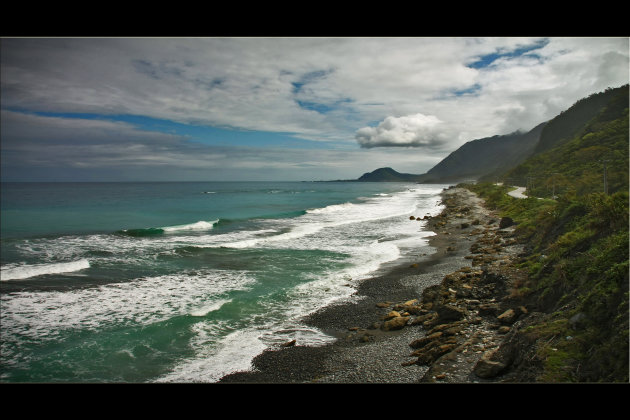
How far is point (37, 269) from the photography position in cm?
1581

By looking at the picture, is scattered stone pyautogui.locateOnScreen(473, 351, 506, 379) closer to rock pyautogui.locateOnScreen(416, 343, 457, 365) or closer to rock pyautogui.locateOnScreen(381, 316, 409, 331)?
rock pyautogui.locateOnScreen(416, 343, 457, 365)

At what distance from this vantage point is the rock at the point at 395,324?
8.91 meters

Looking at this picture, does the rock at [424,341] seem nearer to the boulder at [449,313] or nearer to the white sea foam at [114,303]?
the boulder at [449,313]

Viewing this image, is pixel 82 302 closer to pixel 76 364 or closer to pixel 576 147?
pixel 76 364

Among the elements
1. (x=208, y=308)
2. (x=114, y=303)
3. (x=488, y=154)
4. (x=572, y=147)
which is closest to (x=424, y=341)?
(x=208, y=308)

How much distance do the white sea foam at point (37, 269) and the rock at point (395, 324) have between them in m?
14.7

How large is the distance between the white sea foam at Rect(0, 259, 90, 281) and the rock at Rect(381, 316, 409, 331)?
1469 centimetres

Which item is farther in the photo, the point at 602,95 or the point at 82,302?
the point at 602,95

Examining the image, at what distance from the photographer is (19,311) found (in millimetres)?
10750

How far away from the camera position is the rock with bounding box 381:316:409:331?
8.91 metres

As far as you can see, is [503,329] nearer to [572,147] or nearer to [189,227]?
[189,227]

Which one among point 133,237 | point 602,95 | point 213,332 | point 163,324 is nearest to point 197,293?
point 163,324
